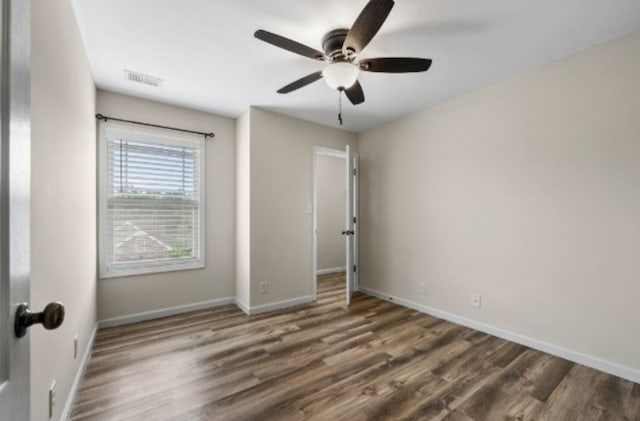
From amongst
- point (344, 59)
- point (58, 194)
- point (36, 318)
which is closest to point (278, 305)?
point (58, 194)

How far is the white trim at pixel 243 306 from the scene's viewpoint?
11.0 ft

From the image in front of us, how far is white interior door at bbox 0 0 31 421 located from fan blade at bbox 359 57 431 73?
5.78ft

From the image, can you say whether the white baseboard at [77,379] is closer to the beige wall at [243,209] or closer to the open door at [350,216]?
the beige wall at [243,209]

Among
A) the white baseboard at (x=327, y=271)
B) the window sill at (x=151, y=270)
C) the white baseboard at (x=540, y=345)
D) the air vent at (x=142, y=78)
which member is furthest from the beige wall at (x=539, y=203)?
the air vent at (x=142, y=78)

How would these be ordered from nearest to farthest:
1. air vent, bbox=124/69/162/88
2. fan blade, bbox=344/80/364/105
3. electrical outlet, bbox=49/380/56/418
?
electrical outlet, bbox=49/380/56/418, fan blade, bbox=344/80/364/105, air vent, bbox=124/69/162/88

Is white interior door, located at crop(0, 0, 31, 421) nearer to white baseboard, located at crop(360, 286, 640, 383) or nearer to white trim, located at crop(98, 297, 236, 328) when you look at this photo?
white trim, located at crop(98, 297, 236, 328)

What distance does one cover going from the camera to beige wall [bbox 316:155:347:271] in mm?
5594

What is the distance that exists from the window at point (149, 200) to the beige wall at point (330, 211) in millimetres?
2559

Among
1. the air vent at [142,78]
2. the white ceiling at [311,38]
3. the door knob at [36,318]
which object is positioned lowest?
the door knob at [36,318]

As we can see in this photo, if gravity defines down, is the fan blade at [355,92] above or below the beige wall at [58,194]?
above

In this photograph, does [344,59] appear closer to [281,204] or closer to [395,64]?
[395,64]

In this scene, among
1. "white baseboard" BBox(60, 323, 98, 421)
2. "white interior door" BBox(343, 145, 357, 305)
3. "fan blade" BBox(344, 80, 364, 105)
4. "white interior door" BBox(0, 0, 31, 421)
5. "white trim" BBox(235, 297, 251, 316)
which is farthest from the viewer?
"white interior door" BBox(343, 145, 357, 305)

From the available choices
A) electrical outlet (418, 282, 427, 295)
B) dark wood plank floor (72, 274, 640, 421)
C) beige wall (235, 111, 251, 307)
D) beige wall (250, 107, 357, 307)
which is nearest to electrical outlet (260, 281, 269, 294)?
beige wall (250, 107, 357, 307)

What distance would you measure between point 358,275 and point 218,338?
2.29 metres
